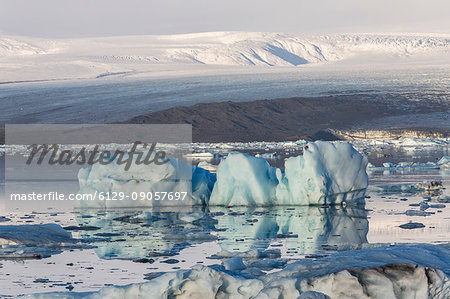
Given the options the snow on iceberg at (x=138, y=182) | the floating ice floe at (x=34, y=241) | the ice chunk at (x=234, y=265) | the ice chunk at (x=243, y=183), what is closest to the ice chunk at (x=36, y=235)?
the floating ice floe at (x=34, y=241)

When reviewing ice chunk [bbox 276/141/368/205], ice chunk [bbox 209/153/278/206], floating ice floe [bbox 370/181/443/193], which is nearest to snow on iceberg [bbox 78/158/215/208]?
ice chunk [bbox 209/153/278/206]

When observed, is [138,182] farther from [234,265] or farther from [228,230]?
[234,265]

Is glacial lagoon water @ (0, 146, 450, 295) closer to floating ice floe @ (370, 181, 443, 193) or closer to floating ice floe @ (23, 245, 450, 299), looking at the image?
floating ice floe @ (370, 181, 443, 193)

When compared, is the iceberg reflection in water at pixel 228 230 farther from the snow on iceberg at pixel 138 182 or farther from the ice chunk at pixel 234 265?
the ice chunk at pixel 234 265

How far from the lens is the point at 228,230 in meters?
11.1

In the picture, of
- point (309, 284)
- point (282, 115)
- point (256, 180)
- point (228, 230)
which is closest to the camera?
point (309, 284)

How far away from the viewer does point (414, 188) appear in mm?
16297

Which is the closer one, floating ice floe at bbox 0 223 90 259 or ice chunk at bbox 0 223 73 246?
floating ice floe at bbox 0 223 90 259

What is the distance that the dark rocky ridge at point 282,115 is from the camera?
52.2m

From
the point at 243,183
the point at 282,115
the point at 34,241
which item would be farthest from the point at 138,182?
the point at 282,115

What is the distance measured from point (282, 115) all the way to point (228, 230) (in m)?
45.0

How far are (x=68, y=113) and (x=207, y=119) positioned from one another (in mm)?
A: 12304

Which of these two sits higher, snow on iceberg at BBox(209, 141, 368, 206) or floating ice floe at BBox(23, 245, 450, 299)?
snow on iceberg at BBox(209, 141, 368, 206)

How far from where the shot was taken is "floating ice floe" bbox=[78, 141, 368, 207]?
13.7m
